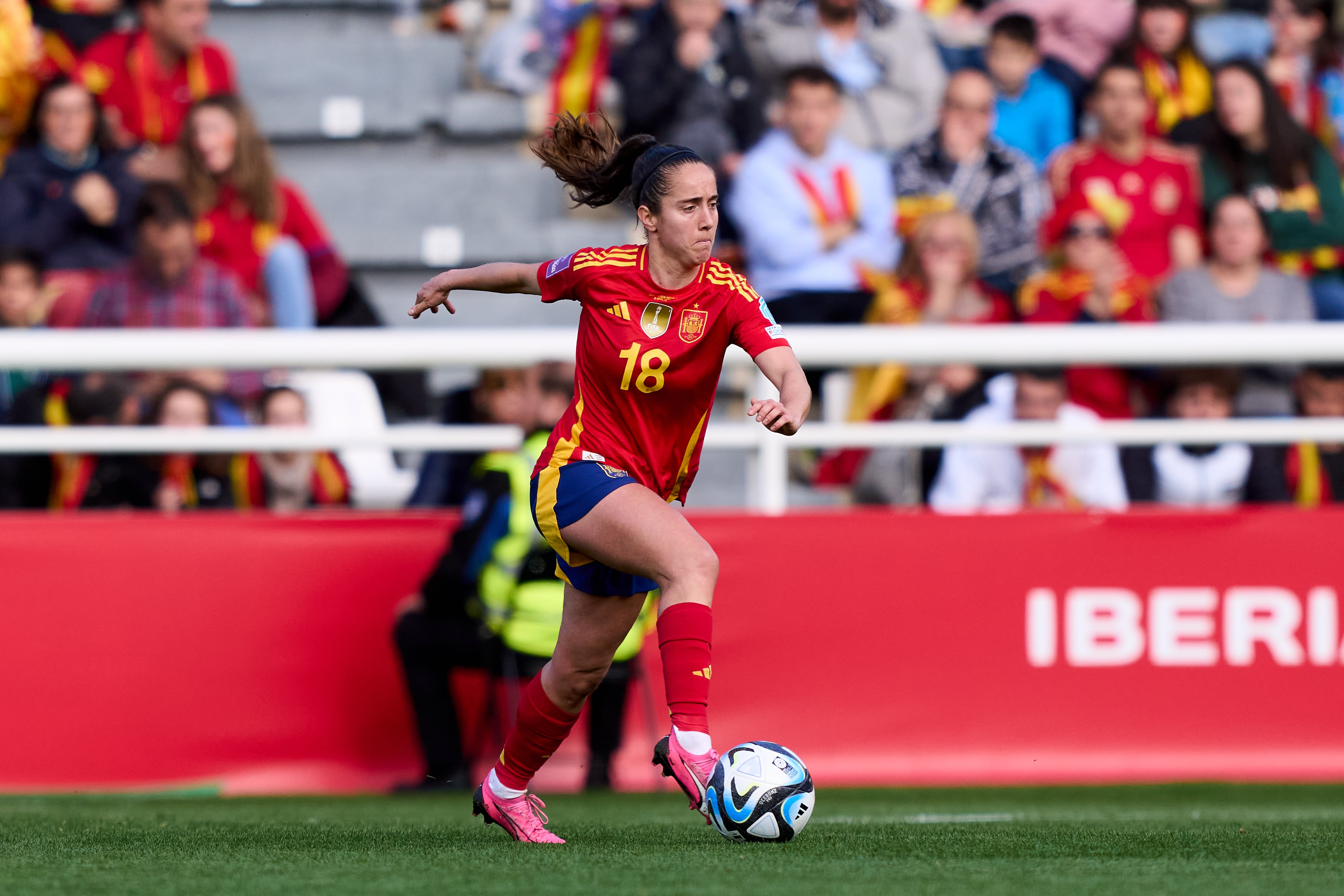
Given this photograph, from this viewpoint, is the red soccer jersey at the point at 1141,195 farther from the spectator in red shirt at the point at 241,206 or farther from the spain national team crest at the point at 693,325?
the spain national team crest at the point at 693,325

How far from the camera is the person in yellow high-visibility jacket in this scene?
604 centimetres

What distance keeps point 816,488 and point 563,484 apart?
3.22m

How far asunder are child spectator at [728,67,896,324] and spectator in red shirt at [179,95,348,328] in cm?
207

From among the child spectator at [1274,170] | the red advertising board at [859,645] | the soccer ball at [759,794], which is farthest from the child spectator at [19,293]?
the child spectator at [1274,170]

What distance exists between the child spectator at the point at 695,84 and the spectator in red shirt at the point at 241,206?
1831 millimetres

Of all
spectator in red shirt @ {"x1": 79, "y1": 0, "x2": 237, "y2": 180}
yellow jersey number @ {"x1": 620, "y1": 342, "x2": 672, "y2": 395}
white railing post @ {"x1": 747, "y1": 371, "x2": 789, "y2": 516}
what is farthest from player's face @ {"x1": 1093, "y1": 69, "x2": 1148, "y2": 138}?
yellow jersey number @ {"x1": 620, "y1": 342, "x2": 672, "y2": 395}

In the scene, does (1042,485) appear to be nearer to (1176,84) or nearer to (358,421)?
(358,421)

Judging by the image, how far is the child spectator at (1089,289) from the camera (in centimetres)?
755

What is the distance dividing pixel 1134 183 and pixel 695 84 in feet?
7.05

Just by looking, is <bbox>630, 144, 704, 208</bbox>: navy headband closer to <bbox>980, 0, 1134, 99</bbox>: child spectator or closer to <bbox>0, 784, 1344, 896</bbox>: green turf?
<bbox>0, 784, 1344, 896</bbox>: green turf

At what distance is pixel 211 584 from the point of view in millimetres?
6168

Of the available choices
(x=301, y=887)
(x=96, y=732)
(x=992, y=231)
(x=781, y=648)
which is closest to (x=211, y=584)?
(x=96, y=732)

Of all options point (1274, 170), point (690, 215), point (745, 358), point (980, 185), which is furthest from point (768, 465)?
point (1274, 170)

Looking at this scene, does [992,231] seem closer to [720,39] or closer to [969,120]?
[969,120]
